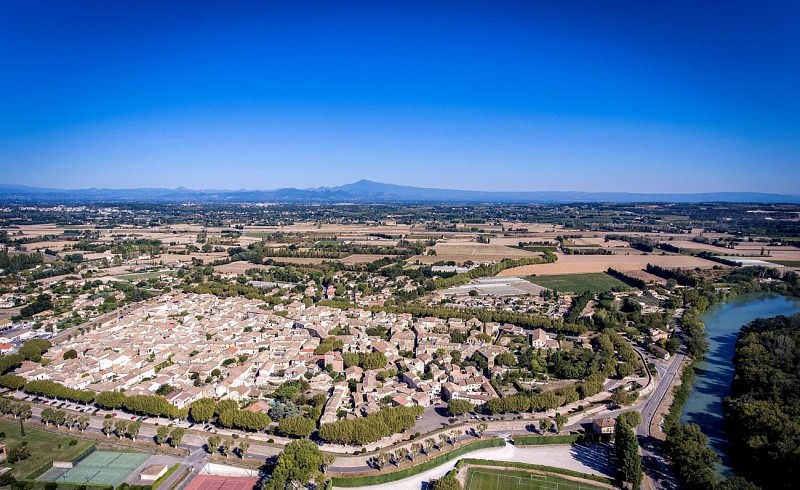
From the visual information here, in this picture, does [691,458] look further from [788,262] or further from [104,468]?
[788,262]

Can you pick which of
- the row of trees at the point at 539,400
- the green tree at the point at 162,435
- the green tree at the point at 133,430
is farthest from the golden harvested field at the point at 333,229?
the green tree at the point at 162,435

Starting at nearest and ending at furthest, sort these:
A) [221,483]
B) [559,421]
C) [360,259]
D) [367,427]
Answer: [221,483] < [367,427] < [559,421] < [360,259]

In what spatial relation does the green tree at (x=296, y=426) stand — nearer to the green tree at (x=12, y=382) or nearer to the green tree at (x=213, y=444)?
the green tree at (x=213, y=444)

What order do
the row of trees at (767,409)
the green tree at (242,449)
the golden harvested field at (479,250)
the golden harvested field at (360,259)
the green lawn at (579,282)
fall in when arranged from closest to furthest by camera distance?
the row of trees at (767,409) → the green tree at (242,449) → the green lawn at (579,282) → the golden harvested field at (360,259) → the golden harvested field at (479,250)

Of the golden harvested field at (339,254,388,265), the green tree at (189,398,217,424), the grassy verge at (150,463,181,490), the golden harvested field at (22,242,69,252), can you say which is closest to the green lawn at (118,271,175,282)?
the golden harvested field at (339,254,388,265)

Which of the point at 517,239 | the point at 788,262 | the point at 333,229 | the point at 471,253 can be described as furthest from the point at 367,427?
the point at 333,229

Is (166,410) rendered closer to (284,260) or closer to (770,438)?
(770,438)
